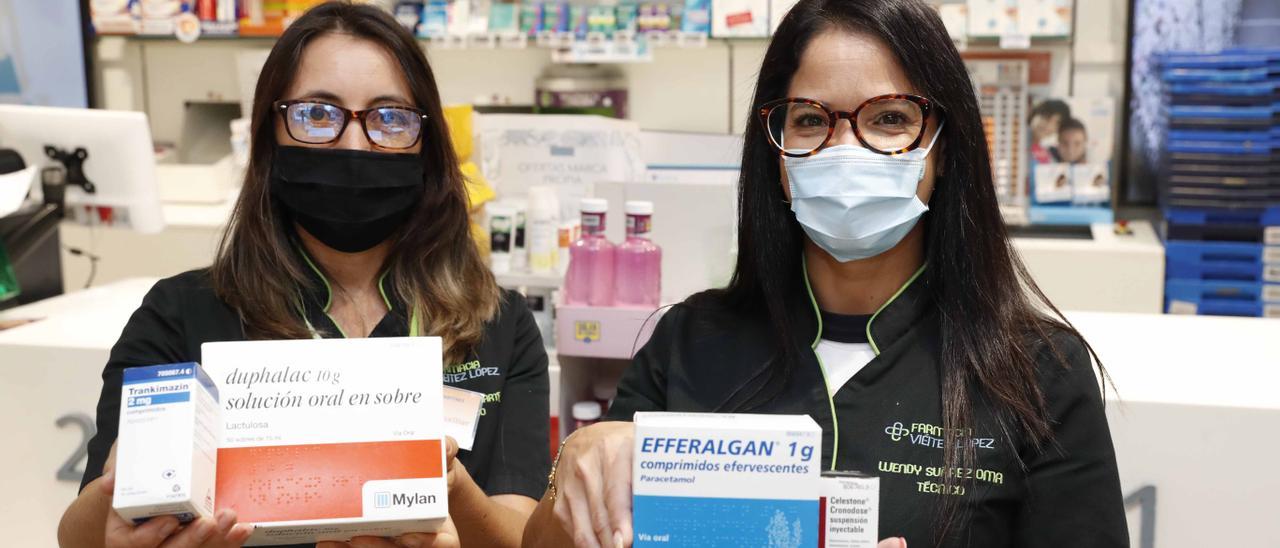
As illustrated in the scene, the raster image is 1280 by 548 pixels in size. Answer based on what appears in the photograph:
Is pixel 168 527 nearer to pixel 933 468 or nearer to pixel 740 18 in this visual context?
pixel 933 468

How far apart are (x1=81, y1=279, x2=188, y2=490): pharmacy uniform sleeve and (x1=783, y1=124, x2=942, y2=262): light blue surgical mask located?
98 cm

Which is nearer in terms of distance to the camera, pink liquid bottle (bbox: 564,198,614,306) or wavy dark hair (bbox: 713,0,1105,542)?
wavy dark hair (bbox: 713,0,1105,542)

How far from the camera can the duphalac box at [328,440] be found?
4.48ft

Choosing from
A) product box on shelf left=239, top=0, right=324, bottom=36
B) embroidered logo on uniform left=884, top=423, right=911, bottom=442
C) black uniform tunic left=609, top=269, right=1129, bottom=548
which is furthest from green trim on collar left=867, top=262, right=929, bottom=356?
product box on shelf left=239, top=0, right=324, bottom=36

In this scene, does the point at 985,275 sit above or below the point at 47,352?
above

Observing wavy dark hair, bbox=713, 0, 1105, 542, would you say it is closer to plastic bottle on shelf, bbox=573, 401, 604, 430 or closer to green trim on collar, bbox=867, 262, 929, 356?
green trim on collar, bbox=867, 262, 929, 356

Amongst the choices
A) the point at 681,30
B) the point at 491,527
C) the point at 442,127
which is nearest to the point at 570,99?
the point at 681,30

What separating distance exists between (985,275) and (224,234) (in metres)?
1.26

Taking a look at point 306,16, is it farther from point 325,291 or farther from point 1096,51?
point 1096,51

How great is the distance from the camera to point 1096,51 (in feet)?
15.4

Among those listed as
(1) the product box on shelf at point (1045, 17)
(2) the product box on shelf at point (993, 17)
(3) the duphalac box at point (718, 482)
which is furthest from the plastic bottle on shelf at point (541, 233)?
(1) the product box on shelf at point (1045, 17)

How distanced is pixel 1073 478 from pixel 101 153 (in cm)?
296

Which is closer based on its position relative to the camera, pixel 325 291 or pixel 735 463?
pixel 735 463

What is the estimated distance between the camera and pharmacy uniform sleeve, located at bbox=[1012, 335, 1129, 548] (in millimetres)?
1360
